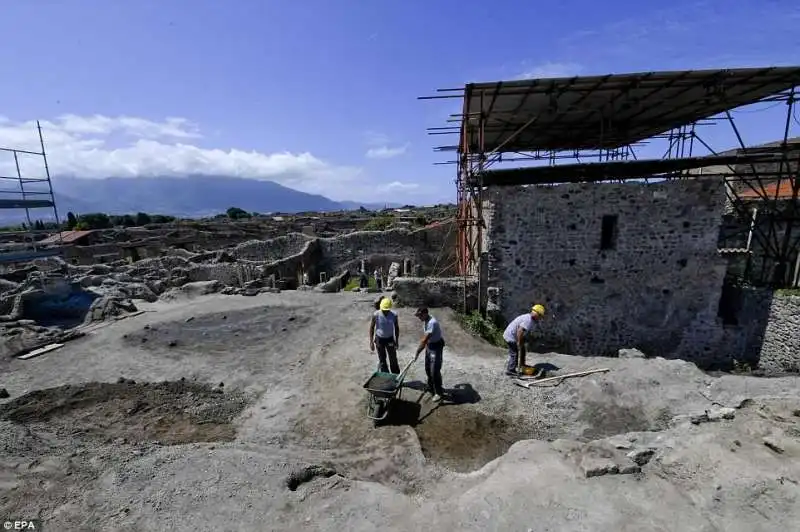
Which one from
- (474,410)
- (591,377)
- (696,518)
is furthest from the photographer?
(591,377)

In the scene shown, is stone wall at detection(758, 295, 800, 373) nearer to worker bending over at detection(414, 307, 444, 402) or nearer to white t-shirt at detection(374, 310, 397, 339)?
worker bending over at detection(414, 307, 444, 402)

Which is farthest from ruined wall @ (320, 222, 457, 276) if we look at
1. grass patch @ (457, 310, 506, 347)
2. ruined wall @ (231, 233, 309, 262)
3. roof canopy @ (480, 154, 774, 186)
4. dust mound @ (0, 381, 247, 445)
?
dust mound @ (0, 381, 247, 445)

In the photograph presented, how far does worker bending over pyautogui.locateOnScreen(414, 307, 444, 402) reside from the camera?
7.11 m

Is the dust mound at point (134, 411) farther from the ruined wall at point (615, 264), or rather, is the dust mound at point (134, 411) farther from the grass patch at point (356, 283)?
the grass patch at point (356, 283)

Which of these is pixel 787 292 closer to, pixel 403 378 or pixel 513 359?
pixel 513 359

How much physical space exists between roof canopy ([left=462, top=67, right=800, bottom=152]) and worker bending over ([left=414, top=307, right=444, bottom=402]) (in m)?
7.05

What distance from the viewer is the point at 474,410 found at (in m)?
6.95

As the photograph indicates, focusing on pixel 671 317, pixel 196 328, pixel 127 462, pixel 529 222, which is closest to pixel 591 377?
pixel 529 222

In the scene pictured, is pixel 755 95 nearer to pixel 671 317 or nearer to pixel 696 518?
pixel 671 317

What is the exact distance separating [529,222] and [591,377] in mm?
5651

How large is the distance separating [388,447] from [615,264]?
9542 millimetres

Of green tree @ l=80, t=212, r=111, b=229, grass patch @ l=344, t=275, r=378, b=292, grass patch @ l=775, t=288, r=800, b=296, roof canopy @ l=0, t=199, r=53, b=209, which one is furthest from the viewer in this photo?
green tree @ l=80, t=212, r=111, b=229

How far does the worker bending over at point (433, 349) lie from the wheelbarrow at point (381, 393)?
2.20 feet

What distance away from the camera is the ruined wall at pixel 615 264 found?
11.3 metres
